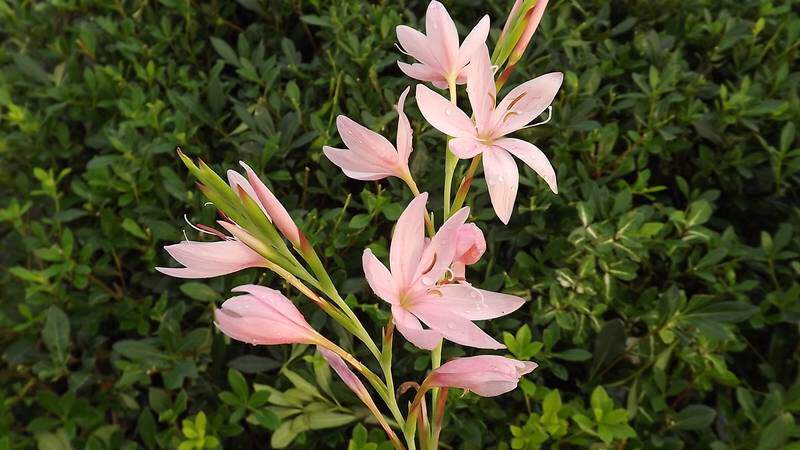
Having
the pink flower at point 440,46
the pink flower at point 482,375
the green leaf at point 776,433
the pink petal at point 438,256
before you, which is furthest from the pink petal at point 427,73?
the green leaf at point 776,433

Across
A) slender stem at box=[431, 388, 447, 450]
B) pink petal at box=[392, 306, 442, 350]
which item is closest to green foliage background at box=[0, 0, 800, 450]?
slender stem at box=[431, 388, 447, 450]

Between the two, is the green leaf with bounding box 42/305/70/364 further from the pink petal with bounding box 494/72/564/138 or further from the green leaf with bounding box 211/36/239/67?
the pink petal with bounding box 494/72/564/138

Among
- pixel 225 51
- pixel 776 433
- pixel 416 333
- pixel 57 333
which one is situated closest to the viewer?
pixel 416 333

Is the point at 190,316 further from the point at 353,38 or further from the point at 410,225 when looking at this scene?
the point at 410,225

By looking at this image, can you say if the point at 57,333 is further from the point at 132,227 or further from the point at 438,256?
the point at 438,256

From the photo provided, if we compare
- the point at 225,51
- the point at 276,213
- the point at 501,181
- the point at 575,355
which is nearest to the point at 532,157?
the point at 501,181

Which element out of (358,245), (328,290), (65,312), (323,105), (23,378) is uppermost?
(328,290)

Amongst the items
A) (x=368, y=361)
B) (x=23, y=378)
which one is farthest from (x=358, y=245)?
(x=23, y=378)
